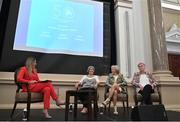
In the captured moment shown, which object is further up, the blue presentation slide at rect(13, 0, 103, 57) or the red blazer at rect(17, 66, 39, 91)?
the blue presentation slide at rect(13, 0, 103, 57)

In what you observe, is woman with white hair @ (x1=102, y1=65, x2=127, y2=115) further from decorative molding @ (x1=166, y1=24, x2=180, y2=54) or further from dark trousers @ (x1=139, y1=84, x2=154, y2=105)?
decorative molding @ (x1=166, y1=24, x2=180, y2=54)

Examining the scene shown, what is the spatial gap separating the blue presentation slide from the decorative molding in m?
2.88

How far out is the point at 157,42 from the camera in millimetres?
4980

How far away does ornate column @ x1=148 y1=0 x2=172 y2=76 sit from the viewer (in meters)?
4.85

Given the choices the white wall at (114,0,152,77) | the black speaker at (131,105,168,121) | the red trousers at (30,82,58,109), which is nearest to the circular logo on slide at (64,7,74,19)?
the white wall at (114,0,152,77)

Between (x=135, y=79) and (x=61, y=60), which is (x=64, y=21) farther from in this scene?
(x=135, y=79)

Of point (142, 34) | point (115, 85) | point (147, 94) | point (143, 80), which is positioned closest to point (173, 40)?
point (142, 34)

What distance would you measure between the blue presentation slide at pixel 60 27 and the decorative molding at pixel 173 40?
288 centimetres

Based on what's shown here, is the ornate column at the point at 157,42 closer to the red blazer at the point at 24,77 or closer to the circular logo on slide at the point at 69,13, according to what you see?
the circular logo on slide at the point at 69,13

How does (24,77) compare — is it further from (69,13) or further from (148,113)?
(69,13)

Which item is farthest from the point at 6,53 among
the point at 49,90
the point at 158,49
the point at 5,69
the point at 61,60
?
the point at 158,49

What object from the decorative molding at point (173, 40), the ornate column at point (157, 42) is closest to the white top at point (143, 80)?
the ornate column at point (157, 42)

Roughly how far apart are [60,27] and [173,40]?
13.1 ft

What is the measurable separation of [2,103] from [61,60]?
141cm
